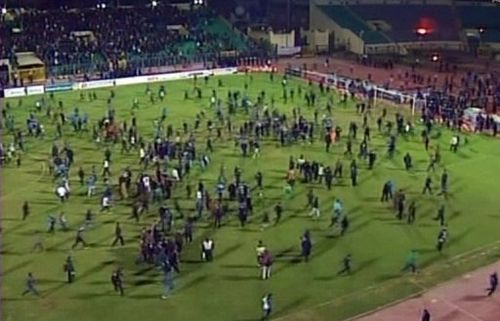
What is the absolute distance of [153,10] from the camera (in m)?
81.4

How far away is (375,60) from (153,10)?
22.4m

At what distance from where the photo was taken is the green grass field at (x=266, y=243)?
25281 mm

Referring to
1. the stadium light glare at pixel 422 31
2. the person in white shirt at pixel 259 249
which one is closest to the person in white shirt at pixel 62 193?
the person in white shirt at pixel 259 249

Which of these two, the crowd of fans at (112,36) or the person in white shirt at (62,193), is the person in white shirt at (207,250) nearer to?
the person in white shirt at (62,193)

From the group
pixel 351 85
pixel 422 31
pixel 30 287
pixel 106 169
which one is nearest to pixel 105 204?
pixel 106 169

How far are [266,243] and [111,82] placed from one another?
1319 inches

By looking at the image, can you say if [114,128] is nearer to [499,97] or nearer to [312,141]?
[312,141]

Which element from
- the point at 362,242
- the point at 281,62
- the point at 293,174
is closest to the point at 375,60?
the point at 281,62

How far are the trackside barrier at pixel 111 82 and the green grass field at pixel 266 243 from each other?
14.6 meters

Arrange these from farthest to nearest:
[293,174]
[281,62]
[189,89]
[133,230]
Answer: [281,62], [189,89], [293,174], [133,230]

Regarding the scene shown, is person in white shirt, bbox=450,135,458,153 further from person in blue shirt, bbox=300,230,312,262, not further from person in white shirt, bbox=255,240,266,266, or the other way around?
person in white shirt, bbox=255,240,266,266

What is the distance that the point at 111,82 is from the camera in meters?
60.8

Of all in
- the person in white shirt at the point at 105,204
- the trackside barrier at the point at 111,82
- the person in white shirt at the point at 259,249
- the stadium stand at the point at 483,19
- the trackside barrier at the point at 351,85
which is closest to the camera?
the person in white shirt at the point at 259,249

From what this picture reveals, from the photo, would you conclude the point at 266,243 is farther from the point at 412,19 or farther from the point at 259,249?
the point at 412,19
